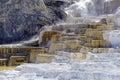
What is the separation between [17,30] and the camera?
25.3 m

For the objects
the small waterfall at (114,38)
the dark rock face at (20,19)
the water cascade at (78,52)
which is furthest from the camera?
the dark rock face at (20,19)

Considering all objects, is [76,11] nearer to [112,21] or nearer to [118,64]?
[112,21]

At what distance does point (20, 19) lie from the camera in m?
25.3

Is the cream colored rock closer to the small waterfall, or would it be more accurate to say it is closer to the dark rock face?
the small waterfall

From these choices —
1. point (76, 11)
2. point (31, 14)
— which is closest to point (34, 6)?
point (31, 14)

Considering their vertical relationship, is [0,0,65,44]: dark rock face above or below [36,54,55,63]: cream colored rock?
above

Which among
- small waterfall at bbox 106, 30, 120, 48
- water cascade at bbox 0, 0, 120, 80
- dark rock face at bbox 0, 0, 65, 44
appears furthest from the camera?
dark rock face at bbox 0, 0, 65, 44

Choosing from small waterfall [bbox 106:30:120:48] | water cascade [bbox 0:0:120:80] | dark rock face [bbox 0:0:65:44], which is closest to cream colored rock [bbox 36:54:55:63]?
water cascade [bbox 0:0:120:80]

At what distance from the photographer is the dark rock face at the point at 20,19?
82.7 ft

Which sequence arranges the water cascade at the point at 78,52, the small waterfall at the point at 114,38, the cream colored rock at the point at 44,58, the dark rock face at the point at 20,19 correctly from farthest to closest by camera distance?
the dark rock face at the point at 20,19
the small waterfall at the point at 114,38
the cream colored rock at the point at 44,58
the water cascade at the point at 78,52

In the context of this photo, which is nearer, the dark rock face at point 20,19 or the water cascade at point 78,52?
the water cascade at point 78,52

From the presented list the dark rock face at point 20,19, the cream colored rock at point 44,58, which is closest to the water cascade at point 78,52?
the cream colored rock at point 44,58

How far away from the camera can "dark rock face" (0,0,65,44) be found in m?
25.2

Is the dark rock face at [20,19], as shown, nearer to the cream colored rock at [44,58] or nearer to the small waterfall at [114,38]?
the cream colored rock at [44,58]
